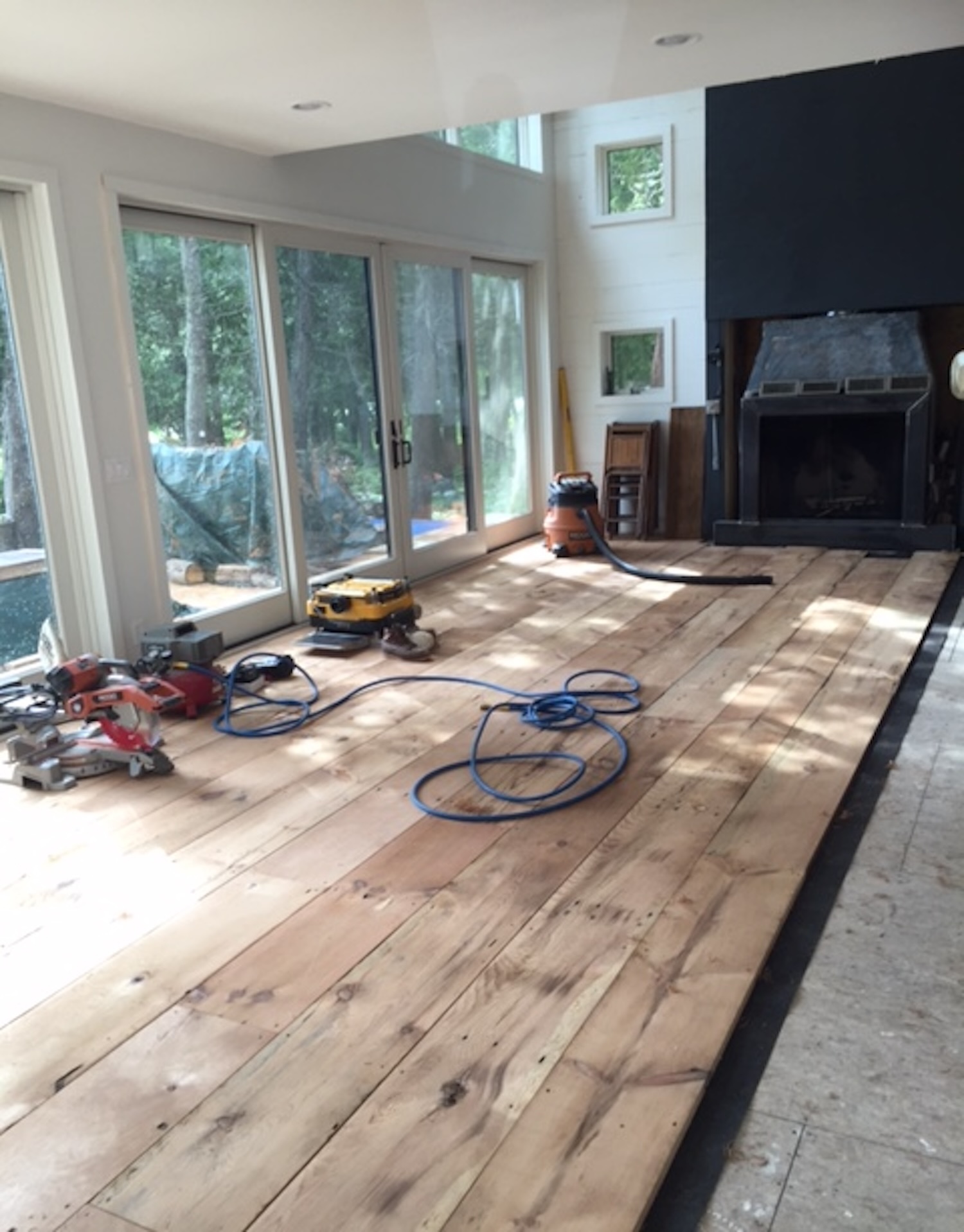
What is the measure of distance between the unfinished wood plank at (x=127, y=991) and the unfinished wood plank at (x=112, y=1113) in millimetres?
51

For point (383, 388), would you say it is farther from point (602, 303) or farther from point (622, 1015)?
point (622, 1015)

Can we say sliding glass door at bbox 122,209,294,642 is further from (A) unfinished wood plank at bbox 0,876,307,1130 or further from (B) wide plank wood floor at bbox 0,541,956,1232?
(A) unfinished wood plank at bbox 0,876,307,1130

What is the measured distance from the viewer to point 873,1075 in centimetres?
193

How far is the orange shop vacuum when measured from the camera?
23.7 ft

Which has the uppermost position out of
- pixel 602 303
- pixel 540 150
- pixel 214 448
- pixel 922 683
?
pixel 540 150

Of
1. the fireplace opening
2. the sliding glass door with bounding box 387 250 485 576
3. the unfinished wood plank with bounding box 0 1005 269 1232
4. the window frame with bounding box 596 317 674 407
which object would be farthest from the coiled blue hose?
the window frame with bounding box 596 317 674 407

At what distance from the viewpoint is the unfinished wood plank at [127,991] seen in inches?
80.9

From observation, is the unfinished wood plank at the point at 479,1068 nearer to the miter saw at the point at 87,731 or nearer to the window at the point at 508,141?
the miter saw at the point at 87,731

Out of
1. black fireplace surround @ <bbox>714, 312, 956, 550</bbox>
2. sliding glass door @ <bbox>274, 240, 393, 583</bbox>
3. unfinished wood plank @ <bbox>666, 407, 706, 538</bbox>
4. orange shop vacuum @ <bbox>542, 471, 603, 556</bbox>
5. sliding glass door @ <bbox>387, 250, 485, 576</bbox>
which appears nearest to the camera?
sliding glass door @ <bbox>274, 240, 393, 583</bbox>

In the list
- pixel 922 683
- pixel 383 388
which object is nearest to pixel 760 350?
pixel 383 388

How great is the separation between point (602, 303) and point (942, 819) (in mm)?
5977

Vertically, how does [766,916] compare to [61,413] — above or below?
below

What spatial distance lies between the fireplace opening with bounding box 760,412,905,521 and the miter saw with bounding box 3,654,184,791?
5115mm

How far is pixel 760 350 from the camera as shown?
7.46 meters
